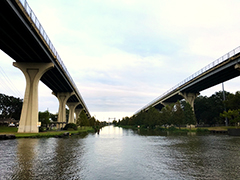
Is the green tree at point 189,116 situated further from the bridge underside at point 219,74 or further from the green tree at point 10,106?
the green tree at point 10,106

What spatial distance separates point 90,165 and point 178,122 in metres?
69.0

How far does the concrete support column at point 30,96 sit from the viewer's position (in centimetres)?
4425

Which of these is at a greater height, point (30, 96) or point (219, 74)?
point (219, 74)

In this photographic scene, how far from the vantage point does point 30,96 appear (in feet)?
148

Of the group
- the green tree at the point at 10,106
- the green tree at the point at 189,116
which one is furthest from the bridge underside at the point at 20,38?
the green tree at the point at 10,106

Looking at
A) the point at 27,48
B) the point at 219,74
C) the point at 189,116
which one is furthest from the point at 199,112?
the point at 27,48

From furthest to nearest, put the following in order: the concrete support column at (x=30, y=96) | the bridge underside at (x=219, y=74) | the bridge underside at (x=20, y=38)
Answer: the bridge underside at (x=219, y=74), the concrete support column at (x=30, y=96), the bridge underside at (x=20, y=38)

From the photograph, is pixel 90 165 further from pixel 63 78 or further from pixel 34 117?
pixel 63 78

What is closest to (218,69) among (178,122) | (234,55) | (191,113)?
(234,55)

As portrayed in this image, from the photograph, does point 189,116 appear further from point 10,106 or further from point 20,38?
point 10,106

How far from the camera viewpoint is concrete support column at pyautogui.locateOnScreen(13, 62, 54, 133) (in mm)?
44250

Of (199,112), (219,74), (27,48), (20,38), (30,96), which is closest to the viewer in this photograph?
(20,38)

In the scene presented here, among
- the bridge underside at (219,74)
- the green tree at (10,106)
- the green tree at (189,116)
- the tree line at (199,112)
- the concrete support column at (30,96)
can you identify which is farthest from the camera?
the green tree at (10,106)

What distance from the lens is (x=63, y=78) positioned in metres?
61.1
